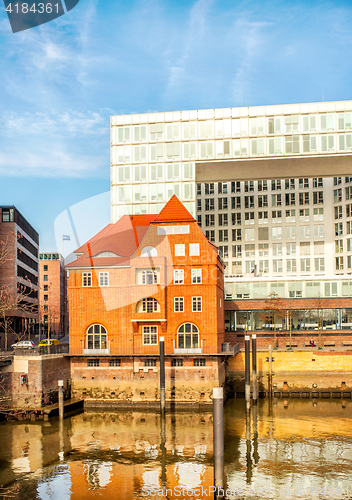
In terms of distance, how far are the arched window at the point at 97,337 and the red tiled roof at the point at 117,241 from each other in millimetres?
6052

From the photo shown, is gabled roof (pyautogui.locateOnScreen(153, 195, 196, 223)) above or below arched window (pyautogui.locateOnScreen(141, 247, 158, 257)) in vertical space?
above

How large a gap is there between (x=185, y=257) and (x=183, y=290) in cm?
308

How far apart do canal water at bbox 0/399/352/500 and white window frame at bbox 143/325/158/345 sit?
6691 millimetres

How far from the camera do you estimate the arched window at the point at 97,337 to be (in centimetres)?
4884

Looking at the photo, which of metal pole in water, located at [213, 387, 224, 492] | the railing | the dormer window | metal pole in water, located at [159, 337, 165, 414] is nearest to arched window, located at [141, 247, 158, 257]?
the dormer window

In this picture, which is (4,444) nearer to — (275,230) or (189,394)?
(189,394)

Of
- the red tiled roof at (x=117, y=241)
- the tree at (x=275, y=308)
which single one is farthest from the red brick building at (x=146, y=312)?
the tree at (x=275, y=308)

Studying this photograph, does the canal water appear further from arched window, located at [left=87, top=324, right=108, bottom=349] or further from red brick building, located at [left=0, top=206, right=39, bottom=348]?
red brick building, located at [left=0, top=206, right=39, bottom=348]

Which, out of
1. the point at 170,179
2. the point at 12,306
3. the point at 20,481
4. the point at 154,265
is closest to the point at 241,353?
the point at 154,265

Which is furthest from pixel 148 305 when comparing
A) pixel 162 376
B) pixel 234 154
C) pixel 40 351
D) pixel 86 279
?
pixel 234 154

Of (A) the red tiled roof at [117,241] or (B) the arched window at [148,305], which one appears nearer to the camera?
(B) the arched window at [148,305]

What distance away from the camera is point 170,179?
216 feet

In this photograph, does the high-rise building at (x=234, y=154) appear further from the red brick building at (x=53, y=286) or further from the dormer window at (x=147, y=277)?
the red brick building at (x=53, y=286)

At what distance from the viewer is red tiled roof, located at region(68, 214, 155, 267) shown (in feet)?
164
